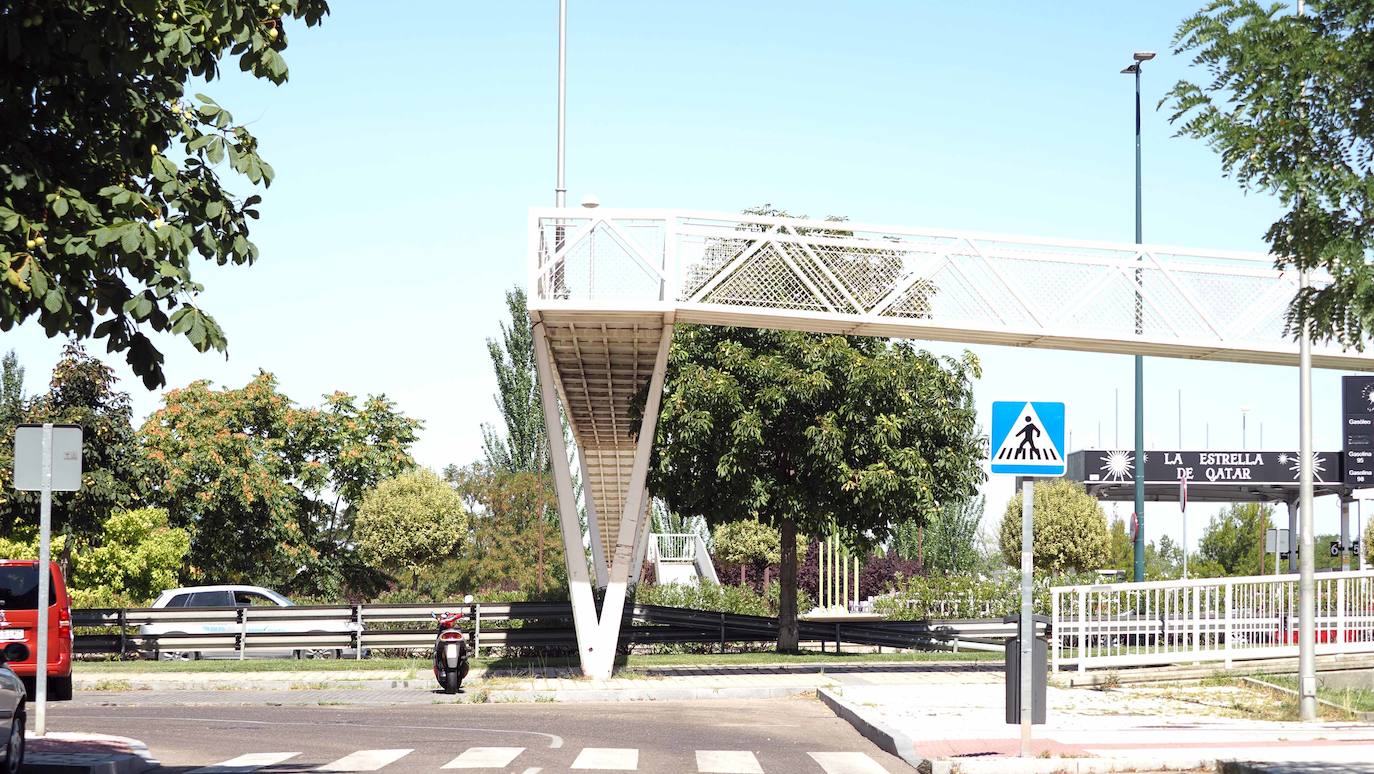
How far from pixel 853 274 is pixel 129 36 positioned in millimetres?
14309

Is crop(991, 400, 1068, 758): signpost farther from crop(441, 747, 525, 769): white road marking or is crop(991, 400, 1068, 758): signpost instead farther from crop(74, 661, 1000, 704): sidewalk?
crop(74, 661, 1000, 704): sidewalk

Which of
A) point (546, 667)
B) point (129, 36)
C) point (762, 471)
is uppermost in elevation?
point (129, 36)

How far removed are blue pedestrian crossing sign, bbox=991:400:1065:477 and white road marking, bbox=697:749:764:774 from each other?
3250 millimetres

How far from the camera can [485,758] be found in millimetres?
13125

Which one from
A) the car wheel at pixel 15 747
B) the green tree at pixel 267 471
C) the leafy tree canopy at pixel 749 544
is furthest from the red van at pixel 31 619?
the leafy tree canopy at pixel 749 544

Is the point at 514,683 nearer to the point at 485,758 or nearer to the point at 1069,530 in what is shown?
the point at 485,758

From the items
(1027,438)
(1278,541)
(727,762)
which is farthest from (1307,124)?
(1278,541)

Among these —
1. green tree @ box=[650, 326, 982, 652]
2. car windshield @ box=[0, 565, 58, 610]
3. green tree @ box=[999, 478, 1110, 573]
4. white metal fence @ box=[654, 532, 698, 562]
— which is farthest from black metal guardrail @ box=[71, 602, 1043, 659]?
white metal fence @ box=[654, 532, 698, 562]

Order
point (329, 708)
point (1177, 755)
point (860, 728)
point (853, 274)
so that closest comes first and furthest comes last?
point (1177, 755), point (860, 728), point (329, 708), point (853, 274)

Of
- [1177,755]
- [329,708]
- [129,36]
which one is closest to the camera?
[129,36]

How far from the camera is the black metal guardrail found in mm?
29328

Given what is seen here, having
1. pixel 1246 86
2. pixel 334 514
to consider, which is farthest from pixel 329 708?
pixel 334 514

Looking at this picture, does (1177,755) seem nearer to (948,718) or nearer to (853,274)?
(948,718)

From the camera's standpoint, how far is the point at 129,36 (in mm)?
8688
